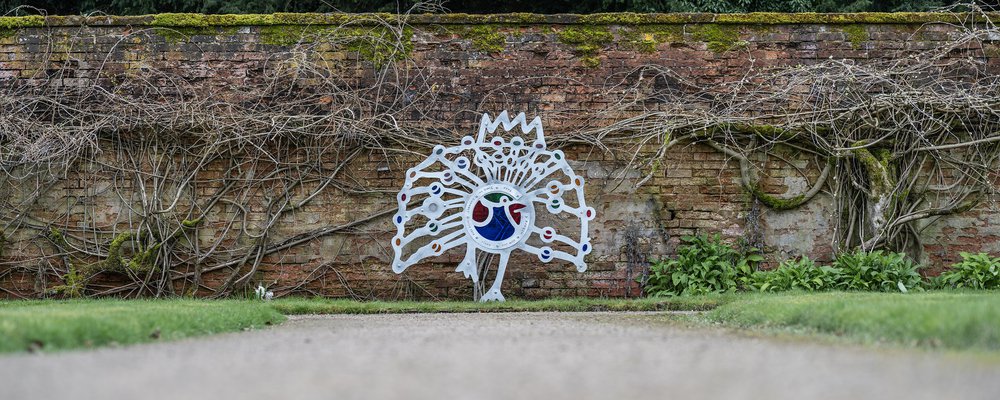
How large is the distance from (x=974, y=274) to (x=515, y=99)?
4.78 metres

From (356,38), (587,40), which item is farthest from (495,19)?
(356,38)

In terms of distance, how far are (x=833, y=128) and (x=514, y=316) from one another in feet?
13.6

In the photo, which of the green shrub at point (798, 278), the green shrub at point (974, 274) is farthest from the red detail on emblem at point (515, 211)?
the green shrub at point (974, 274)

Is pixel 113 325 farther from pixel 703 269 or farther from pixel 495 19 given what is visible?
pixel 703 269

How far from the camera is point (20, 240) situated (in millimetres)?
11383

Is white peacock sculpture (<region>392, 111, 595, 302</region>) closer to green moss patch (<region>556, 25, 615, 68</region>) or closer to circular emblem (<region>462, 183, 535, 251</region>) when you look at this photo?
circular emblem (<region>462, 183, 535, 251</region>)

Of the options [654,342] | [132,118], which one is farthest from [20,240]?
[654,342]

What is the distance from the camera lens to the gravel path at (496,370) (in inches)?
169

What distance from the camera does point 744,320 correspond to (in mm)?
7949

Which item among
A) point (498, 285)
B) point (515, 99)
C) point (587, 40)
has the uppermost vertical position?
point (587, 40)

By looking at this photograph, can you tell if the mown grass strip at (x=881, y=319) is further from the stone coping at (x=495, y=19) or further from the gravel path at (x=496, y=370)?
the stone coping at (x=495, y=19)

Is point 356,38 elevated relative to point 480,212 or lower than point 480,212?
elevated

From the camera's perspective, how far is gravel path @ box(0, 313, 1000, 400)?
4293 millimetres

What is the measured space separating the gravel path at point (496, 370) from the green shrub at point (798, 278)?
13.3 ft
